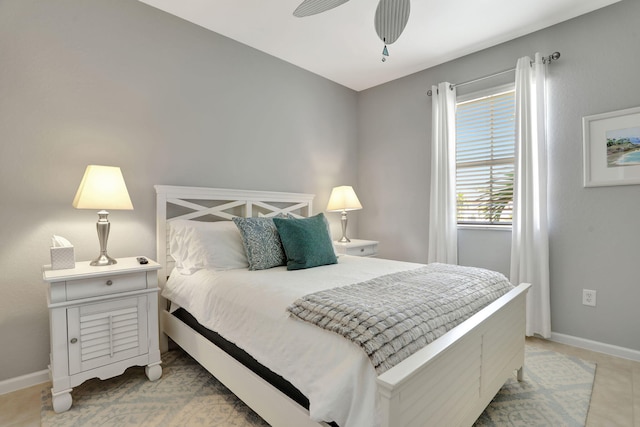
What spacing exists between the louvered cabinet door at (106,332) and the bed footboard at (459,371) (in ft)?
5.50

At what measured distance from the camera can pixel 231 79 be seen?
290 centimetres

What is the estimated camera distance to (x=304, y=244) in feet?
7.38

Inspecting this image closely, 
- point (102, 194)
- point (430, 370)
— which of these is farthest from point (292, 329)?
point (102, 194)

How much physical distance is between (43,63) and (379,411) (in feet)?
8.79

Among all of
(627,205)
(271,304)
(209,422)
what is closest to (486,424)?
(271,304)

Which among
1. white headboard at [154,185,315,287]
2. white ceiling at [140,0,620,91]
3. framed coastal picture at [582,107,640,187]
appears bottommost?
white headboard at [154,185,315,287]

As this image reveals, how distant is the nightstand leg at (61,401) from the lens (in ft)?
5.59

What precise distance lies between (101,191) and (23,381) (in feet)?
4.20

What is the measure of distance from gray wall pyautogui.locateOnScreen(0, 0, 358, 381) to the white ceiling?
0.22 metres

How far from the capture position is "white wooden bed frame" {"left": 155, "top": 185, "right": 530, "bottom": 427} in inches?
39.9

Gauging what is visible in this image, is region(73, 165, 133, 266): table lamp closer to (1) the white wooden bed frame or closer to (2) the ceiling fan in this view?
(1) the white wooden bed frame

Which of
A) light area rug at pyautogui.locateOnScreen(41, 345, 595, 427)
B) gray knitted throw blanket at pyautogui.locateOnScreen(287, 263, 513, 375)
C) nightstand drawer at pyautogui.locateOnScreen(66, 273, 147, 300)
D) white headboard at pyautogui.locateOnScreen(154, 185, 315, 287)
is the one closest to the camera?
gray knitted throw blanket at pyautogui.locateOnScreen(287, 263, 513, 375)

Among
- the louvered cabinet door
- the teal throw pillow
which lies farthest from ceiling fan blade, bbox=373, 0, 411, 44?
the louvered cabinet door

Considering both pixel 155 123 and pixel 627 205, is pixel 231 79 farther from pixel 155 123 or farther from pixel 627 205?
pixel 627 205
